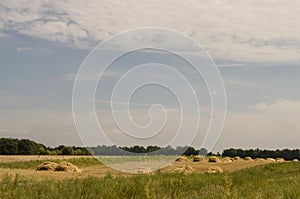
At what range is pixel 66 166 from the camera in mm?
37938

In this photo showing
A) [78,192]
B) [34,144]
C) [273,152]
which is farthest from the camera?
[273,152]

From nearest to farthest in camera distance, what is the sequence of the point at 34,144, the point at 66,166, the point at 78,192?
1. the point at 78,192
2. the point at 66,166
3. the point at 34,144

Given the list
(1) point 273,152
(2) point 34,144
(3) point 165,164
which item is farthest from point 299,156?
(3) point 165,164

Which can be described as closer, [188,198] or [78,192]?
[188,198]

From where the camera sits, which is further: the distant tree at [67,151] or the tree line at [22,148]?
the tree line at [22,148]

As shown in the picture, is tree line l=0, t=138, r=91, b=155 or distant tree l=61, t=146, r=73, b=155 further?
tree line l=0, t=138, r=91, b=155

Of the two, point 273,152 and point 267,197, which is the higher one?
point 273,152

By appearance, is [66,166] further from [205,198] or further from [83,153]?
[83,153]

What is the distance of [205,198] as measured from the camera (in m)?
10.8

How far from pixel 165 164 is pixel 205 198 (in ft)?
118

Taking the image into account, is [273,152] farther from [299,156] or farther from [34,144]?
[34,144]

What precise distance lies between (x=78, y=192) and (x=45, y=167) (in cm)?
2762

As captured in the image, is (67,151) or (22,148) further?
(22,148)

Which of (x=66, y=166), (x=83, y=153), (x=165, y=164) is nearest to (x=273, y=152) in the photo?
(x=83, y=153)
